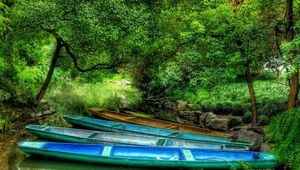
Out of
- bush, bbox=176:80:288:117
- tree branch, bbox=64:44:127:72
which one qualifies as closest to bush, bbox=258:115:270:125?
bush, bbox=176:80:288:117

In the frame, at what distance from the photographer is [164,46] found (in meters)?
11.8

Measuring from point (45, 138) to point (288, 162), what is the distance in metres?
7.88

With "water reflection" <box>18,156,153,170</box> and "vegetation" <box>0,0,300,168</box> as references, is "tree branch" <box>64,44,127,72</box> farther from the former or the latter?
"water reflection" <box>18,156,153,170</box>

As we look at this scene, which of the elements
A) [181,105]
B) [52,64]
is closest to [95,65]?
[52,64]

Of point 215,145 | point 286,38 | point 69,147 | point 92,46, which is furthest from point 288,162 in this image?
point 92,46

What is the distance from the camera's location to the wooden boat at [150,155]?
8.20 metres

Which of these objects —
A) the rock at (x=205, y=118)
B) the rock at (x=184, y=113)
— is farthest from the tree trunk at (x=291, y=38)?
the rock at (x=184, y=113)

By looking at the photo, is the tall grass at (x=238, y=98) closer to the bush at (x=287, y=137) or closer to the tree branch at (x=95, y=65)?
the bush at (x=287, y=137)

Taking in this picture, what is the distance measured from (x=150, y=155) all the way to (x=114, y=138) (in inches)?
84.5

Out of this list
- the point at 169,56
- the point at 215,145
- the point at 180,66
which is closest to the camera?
the point at 215,145

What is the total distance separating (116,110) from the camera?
16.4 meters

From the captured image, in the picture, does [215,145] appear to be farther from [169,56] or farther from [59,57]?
[59,57]

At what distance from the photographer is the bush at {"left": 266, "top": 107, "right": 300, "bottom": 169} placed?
7480 mm

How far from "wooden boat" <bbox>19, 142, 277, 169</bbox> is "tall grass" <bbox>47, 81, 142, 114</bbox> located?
5.97 m
